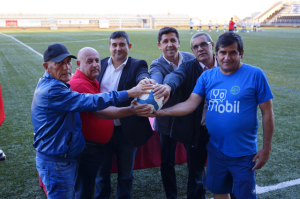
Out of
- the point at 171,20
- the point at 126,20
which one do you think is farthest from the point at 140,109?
the point at 171,20

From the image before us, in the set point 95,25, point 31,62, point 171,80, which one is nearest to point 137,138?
point 171,80

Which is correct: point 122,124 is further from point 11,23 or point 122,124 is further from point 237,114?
point 11,23

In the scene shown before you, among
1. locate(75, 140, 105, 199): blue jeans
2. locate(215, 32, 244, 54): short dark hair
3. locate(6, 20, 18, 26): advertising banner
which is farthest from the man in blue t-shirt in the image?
locate(6, 20, 18, 26): advertising banner

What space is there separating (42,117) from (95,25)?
209ft

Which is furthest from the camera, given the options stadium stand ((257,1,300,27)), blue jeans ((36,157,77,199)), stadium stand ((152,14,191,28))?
stadium stand ((152,14,191,28))

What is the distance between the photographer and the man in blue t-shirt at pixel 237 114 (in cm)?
233

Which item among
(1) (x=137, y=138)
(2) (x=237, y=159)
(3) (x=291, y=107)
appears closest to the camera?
(2) (x=237, y=159)

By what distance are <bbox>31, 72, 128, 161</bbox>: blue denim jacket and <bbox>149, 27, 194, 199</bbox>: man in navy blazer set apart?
3.21 feet

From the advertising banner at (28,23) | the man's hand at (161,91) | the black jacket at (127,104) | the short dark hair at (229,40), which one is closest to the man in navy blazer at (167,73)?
the black jacket at (127,104)

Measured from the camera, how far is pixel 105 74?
3137 mm

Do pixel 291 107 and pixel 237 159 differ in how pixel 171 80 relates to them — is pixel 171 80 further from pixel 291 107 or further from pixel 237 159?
pixel 291 107

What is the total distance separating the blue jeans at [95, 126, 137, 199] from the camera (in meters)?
3.11

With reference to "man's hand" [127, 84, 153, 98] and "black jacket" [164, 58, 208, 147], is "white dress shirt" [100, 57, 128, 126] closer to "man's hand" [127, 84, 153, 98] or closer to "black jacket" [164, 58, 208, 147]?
"man's hand" [127, 84, 153, 98]

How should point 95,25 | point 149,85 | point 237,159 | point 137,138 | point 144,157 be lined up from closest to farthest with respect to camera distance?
point 237,159 < point 149,85 < point 137,138 < point 144,157 < point 95,25
